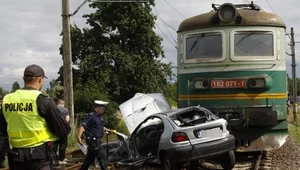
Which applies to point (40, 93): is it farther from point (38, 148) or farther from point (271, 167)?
point (271, 167)

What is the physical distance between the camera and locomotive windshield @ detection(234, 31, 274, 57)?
1084 cm

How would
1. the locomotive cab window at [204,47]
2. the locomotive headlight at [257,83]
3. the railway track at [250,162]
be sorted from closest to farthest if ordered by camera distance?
1. the railway track at [250,162]
2. the locomotive headlight at [257,83]
3. the locomotive cab window at [204,47]

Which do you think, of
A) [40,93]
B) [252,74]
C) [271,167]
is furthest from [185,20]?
[40,93]

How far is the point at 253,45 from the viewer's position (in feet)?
35.6

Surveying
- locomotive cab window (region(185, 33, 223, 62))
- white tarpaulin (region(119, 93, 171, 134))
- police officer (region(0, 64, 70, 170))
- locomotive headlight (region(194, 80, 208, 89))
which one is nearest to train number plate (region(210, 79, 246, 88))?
locomotive headlight (region(194, 80, 208, 89))

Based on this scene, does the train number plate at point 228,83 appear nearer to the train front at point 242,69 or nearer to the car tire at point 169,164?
the train front at point 242,69

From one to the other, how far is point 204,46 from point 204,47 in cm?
2

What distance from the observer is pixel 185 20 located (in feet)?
38.2

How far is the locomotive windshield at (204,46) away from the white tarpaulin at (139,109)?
2.06 m

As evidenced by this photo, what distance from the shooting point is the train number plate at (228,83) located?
35.0ft

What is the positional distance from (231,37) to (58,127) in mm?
6925

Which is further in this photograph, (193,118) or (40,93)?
(193,118)

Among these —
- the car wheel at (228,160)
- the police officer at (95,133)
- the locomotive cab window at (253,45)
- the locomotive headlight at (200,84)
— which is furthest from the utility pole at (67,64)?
the car wheel at (228,160)

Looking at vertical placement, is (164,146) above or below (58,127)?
below
